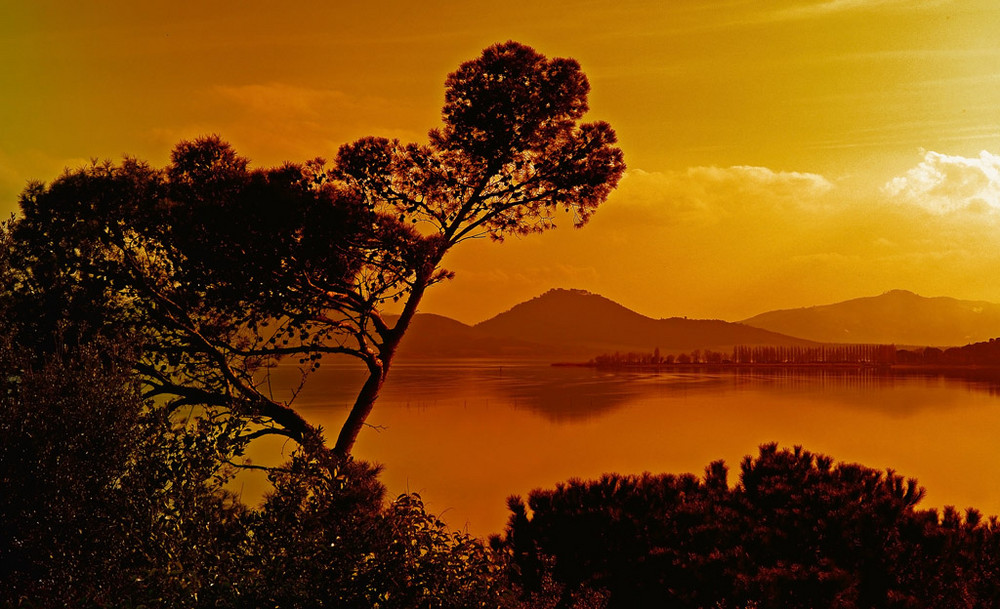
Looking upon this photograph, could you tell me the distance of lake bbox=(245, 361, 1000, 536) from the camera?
35969mm

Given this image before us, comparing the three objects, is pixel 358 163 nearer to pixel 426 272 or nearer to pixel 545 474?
pixel 426 272

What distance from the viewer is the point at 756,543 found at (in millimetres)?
11383

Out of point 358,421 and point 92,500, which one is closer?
point 92,500

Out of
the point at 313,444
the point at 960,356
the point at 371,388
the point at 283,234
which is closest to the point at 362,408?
the point at 371,388

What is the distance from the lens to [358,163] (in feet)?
49.9

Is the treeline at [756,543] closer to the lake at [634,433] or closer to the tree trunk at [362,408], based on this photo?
the lake at [634,433]

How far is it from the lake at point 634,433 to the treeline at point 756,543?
274 centimetres

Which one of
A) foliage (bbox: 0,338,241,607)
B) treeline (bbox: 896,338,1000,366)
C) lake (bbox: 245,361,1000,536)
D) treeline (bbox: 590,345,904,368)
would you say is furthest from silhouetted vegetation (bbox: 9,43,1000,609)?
treeline (bbox: 590,345,904,368)

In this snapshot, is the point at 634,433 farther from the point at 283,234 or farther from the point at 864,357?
the point at 864,357

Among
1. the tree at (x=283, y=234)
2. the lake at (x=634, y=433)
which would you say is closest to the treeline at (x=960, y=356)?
the lake at (x=634, y=433)

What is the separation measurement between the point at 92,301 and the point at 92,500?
5905 millimetres

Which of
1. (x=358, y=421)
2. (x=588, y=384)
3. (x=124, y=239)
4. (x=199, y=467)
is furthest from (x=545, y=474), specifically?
(x=588, y=384)

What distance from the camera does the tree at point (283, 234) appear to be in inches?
542

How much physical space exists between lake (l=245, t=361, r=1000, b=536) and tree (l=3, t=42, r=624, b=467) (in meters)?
2.04
